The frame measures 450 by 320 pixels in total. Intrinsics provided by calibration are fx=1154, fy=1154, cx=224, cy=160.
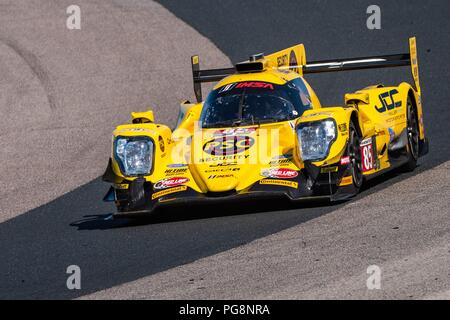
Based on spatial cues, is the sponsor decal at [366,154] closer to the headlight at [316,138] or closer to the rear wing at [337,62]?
the headlight at [316,138]

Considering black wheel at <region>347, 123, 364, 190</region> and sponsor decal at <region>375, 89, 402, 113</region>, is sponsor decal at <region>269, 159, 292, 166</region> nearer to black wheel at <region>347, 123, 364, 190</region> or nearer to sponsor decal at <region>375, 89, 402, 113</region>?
black wheel at <region>347, 123, 364, 190</region>

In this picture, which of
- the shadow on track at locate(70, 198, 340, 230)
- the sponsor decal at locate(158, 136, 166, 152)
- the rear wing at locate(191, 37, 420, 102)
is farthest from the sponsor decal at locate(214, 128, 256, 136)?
the rear wing at locate(191, 37, 420, 102)

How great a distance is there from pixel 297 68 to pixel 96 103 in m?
5.15

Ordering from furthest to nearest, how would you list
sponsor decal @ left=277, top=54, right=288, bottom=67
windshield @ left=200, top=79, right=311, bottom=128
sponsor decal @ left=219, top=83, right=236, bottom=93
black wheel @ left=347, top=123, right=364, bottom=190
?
sponsor decal @ left=277, top=54, right=288, bottom=67
sponsor decal @ left=219, top=83, right=236, bottom=93
windshield @ left=200, top=79, right=311, bottom=128
black wheel @ left=347, top=123, right=364, bottom=190

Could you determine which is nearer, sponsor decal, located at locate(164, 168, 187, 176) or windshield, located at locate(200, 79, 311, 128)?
sponsor decal, located at locate(164, 168, 187, 176)

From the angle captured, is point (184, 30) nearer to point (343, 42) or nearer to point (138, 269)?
point (343, 42)

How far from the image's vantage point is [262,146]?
418 inches

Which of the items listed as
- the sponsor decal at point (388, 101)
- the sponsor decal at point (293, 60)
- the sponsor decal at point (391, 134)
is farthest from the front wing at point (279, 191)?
the sponsor decal at point (293, 60)

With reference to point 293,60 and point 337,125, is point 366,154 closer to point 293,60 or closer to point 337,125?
point 337,125

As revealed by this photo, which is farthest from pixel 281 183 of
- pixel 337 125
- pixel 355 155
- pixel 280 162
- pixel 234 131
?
pixel 355 155

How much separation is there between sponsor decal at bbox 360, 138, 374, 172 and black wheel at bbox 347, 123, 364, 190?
7 centimetres

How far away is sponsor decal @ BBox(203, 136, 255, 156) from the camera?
10.6 meters

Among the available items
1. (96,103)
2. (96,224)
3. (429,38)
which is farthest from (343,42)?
(96,224)

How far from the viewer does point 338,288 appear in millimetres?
7391
